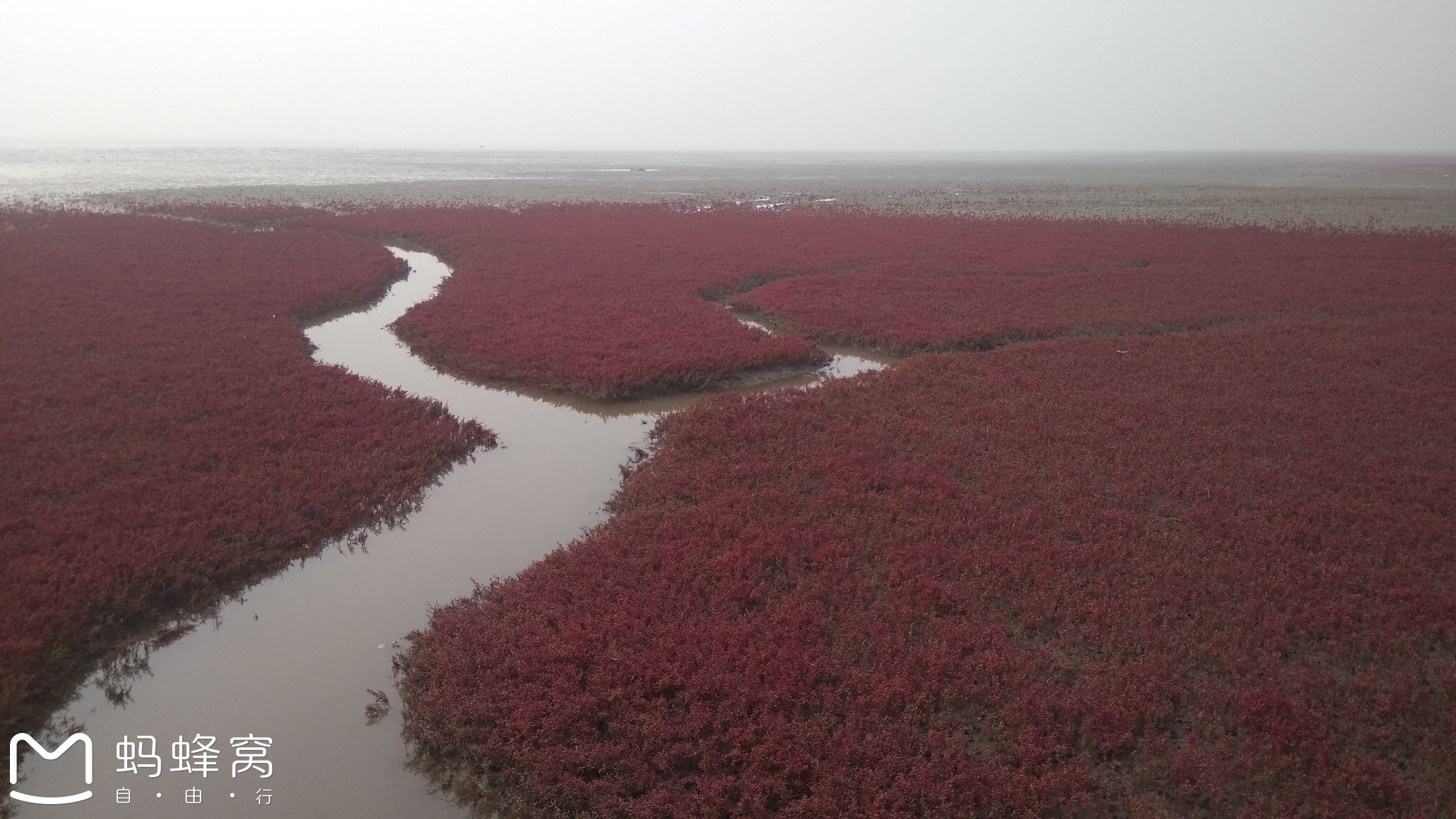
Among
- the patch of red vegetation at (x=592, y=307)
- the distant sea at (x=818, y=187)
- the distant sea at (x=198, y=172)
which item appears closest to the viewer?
the patch of red vegetation at (x=592, y=307)

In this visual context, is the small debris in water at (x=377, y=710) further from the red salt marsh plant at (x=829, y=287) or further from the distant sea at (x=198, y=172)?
the distant sea at (x=198, y=172)

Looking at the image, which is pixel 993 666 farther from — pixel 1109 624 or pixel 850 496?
pixel 850 496

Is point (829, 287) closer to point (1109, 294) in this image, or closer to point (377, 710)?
point (1109, 294)

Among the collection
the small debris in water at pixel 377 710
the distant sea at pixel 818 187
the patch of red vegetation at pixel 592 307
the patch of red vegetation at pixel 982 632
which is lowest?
the small debris in water at pixel 377 710

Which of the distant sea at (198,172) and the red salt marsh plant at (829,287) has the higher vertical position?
the distant sea at (198,172)

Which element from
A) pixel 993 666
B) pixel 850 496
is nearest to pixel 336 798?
pixel 993 666

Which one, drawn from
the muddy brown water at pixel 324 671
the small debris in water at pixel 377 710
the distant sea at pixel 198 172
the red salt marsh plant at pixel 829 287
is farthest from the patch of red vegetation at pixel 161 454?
the distant sea at pixel 198 172
